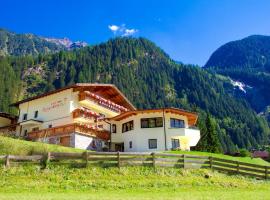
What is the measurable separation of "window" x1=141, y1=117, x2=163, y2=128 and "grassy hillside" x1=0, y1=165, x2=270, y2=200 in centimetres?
1798

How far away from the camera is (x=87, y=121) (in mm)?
51250

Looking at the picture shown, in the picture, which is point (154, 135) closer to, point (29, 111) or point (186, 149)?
point (186, 149)

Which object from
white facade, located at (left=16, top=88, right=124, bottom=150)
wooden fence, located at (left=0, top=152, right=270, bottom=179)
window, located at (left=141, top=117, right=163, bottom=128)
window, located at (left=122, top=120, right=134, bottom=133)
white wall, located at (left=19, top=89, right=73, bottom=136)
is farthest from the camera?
white wall, located at (left=19, top=89, right=73, bottom=136)

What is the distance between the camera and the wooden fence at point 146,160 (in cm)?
2767

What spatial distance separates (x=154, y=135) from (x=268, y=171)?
1786cm

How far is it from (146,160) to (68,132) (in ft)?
58.8

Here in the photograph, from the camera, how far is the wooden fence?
27.7 meters

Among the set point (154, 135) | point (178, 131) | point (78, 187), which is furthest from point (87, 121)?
point (78, 187)

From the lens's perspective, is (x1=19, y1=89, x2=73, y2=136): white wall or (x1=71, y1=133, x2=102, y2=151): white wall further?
(x1=19, y1=89, x2=73, y2=136): white wall

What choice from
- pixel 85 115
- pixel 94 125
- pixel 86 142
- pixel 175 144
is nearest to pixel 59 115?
pixel 85 115

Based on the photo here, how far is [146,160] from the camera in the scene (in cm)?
3014

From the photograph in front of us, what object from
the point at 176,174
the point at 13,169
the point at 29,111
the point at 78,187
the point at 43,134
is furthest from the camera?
the point at 29,111

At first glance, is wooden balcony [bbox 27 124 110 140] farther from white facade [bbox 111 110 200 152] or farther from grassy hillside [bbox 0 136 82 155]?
grassy hillside [bbox 0 136 82 155]

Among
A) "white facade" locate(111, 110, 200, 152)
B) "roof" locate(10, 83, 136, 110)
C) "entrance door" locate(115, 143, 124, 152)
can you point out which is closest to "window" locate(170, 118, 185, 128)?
"white facade" locate(111, 110, 200, 152)
